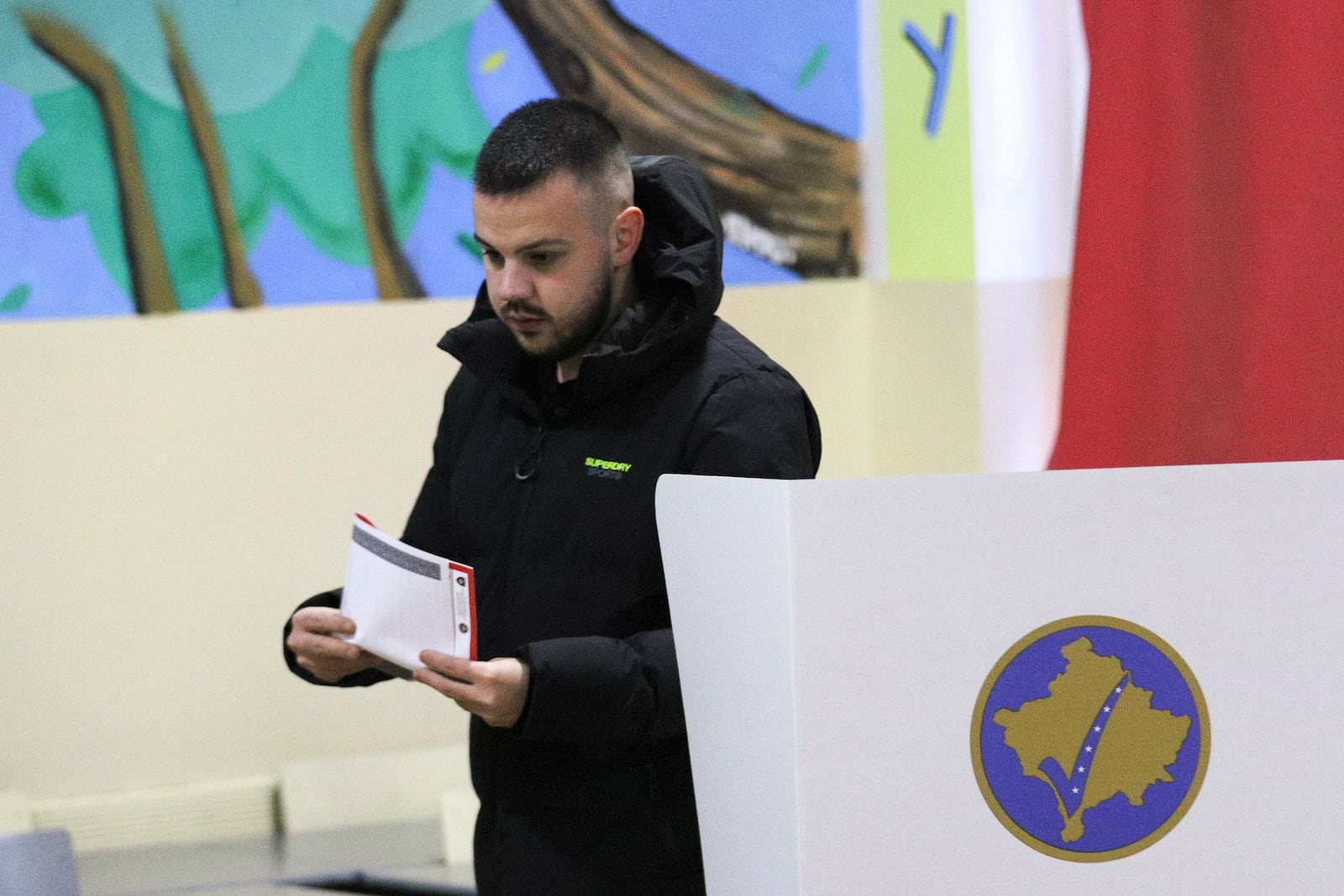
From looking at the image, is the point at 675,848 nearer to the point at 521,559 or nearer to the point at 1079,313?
the point at 521,559

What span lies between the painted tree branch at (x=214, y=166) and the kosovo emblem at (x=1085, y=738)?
2467 mm

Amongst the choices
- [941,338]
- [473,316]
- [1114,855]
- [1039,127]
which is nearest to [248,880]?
[473,316]

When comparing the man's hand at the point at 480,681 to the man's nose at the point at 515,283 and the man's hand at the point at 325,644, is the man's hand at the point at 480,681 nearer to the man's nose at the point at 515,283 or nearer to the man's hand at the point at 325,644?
the man's hand at the point at 325,644

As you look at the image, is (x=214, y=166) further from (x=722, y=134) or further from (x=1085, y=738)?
(x=1085, y=738)

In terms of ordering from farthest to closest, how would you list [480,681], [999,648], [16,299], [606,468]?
1. [16,299]
2. [606,468]
3. [480,681]
4. [999,648]

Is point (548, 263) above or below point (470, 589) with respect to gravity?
above

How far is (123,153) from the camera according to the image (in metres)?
2.90

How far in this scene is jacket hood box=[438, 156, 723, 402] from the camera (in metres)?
1.34

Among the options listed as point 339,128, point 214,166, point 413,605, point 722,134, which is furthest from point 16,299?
point 413,605

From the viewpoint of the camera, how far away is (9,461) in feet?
9.37

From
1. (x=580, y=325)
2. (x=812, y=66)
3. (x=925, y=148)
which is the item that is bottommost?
(x=580, y=325)

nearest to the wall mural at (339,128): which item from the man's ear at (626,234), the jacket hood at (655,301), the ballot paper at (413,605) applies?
the jacket hood at (655,301)

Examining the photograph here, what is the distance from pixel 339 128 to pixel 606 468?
1.92m

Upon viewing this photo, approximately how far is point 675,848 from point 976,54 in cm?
190
